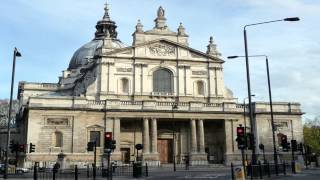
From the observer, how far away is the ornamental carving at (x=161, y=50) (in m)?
63.2

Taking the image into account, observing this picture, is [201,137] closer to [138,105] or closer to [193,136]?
[193,136]

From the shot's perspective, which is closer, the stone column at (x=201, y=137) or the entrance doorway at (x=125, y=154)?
the entrance doorway at (x=125, y=154)

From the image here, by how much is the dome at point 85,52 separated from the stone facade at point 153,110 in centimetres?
1873

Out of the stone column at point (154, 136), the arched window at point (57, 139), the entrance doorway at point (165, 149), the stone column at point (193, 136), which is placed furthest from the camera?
the entrance doorway at point (165, 149)

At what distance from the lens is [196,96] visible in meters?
63.8

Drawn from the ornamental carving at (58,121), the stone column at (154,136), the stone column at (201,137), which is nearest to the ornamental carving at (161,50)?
the stone column at (154,136)

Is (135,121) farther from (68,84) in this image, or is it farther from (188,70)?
(68,84)

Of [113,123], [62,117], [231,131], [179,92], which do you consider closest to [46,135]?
[62,117]

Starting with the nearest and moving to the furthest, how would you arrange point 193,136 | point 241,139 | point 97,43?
point 241,139, point 193,136, point 97,43

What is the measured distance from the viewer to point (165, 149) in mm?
61344

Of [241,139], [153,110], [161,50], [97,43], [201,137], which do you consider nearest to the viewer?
[241,139]

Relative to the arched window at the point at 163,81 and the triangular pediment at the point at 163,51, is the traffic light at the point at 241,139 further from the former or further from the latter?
the triangular pediment at the point at 163,51

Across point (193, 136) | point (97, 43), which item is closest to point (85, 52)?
point (97, 43)

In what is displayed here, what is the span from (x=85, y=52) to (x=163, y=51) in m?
27.0
